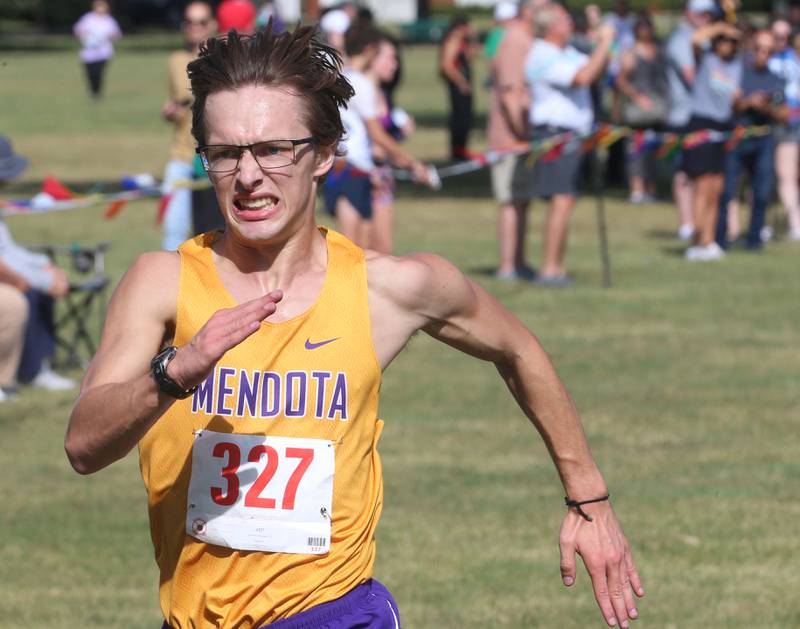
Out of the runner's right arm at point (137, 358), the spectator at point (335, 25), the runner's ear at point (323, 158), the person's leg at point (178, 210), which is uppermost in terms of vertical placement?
the runner's ear at point (323, 158)

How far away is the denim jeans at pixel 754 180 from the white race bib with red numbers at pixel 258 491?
43.0 feet

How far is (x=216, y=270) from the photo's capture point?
351 centimetres

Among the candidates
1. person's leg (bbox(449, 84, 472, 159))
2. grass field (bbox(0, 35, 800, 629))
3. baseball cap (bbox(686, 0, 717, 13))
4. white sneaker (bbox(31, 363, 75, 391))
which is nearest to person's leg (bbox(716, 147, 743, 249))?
grass field (bbox(0, 35, 800, 629))

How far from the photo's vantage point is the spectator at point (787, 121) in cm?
1678

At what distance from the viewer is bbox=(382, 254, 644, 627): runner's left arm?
12.1 feet

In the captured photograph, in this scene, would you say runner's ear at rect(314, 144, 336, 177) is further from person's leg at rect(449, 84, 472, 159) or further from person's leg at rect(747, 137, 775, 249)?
person's leg at rect(449, 84, 472, 159)

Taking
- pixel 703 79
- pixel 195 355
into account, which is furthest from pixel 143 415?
pixel 703 79

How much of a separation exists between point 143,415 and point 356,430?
2.15 ft

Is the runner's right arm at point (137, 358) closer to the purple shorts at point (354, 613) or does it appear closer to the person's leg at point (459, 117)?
the purple shorts at point (354, 613)

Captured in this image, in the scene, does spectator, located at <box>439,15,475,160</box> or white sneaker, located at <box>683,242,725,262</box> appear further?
spectator, located at <box>439,15,475,160</box>

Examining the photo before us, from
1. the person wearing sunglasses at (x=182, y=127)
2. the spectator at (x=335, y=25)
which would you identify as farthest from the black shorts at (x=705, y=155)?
the person wearing sunglasses at (x=182, y=127)

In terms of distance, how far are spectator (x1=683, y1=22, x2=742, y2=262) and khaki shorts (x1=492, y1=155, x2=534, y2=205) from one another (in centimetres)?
237

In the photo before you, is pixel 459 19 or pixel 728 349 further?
pixel 459 19

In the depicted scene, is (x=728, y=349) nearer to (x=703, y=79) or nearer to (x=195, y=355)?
(x=703, y=79)
